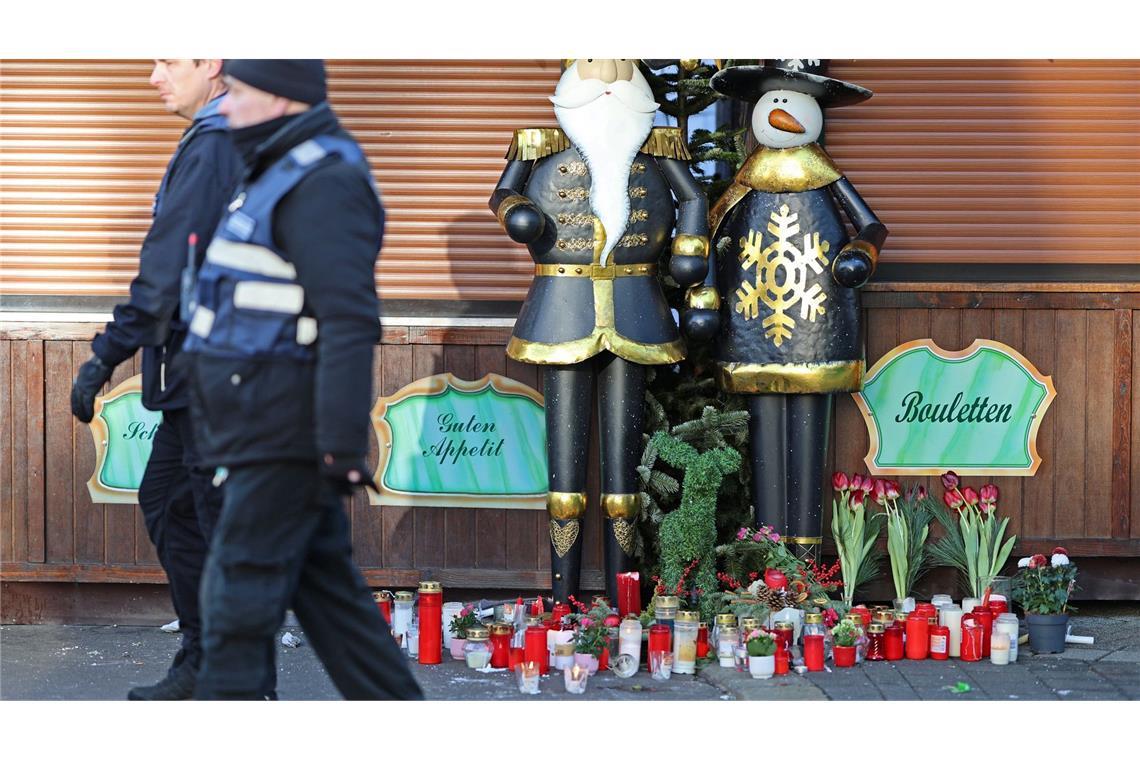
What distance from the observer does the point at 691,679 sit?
5.10 meters

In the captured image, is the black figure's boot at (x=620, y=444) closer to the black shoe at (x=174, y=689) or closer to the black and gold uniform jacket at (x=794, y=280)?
the black and gold uniform jacket at (x=794, y=280)

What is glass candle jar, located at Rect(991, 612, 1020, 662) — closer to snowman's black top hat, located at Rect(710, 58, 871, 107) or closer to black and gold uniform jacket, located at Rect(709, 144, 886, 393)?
black and gold uniform jacket, located at Rect(709, 144, 886, 393)

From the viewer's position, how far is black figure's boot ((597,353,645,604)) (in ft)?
18.1

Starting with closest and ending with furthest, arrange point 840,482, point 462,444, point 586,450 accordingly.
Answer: point 586,450
point 840,482
point 462,444

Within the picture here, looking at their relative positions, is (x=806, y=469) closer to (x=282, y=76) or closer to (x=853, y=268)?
(x=853, y=268)

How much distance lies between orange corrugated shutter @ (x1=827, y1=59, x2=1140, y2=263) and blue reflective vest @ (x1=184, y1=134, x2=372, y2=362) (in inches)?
122

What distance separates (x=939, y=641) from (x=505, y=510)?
5.90 feet

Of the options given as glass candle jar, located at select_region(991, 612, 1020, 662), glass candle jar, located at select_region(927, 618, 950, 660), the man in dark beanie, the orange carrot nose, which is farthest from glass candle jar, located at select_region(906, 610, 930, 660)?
the man in dark beanie

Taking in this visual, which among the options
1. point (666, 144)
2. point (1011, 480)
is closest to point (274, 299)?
point (666, 144)

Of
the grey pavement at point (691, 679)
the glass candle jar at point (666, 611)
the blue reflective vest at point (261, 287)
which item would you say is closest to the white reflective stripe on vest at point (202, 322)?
the blue reflective vest at point (261, 287)

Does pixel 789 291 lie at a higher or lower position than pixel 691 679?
higher

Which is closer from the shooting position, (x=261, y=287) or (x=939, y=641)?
(x=261, y=287)

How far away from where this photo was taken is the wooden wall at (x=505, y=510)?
5965 millimetres

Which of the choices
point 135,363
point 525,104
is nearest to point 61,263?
point 135,363
